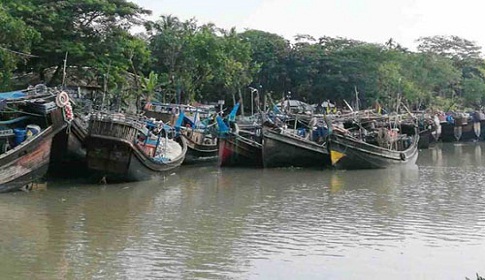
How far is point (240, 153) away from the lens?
2270 centimetres

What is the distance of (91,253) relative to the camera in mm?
9602

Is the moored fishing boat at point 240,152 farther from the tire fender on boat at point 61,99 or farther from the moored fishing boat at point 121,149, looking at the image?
the tire fender on boat at point 61,99

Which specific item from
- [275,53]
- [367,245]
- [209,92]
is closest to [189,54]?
[209,92]

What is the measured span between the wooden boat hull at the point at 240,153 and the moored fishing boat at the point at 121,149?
425 cm

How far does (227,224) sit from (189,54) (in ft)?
70.9

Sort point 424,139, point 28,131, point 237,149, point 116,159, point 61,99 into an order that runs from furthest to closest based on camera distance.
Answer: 1. point 424,139
2. point 237,149
3. point 116,159
4. point 61,99
5. point 28,131

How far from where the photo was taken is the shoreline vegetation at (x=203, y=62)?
74.8ft

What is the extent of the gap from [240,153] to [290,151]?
5.94ft

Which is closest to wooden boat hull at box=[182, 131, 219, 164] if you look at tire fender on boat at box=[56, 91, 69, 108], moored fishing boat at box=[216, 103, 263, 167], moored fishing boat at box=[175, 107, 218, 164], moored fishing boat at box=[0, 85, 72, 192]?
moored fishing boat at box=[175, 107, 218, 164]

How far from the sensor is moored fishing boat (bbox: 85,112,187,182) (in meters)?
16.3

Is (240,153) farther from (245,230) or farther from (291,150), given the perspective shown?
(245,230)

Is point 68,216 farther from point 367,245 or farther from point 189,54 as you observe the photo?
point 189,54

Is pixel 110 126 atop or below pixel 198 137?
atop

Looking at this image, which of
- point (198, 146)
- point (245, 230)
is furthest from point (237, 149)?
point (245, 230)
